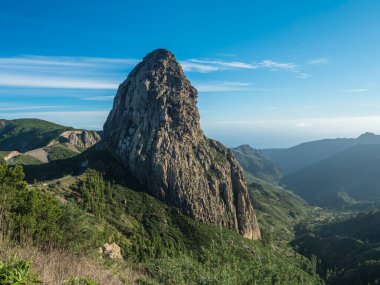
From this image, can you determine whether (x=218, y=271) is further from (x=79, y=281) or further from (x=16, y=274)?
(x=16, y=274)

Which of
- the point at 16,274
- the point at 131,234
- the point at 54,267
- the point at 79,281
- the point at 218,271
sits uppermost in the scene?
the point at 16,274

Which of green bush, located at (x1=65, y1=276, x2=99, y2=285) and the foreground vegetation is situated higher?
green bush, located at (x1=65, y1=276, x2=99, y2=285)

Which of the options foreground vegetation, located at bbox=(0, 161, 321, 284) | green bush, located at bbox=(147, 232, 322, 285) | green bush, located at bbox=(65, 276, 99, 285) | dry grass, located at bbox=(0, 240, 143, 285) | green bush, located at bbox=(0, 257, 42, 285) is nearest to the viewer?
green bush, located at bbox=(0, 257, 42, 285)

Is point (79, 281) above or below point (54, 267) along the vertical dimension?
below

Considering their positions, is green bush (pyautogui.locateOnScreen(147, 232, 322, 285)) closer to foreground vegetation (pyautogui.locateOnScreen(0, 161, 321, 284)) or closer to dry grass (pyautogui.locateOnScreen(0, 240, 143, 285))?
foreground vegetation (pyautogui.locateOnScreen(0, 161, 321, 284))

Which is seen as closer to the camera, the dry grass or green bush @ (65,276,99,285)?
green bush @ (65,276,99,285)

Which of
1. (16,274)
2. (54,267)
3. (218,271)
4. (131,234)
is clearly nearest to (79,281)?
(54,267)

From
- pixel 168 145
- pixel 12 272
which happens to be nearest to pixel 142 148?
pixel 168 145

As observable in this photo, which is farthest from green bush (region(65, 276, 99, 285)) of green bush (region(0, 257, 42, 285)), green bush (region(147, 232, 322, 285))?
green bush (region(147, 232, 322, 285))

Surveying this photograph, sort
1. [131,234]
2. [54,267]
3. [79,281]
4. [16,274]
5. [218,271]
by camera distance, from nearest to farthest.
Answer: [16,274], [79,281], [54,267], [218,271], [131,234]
